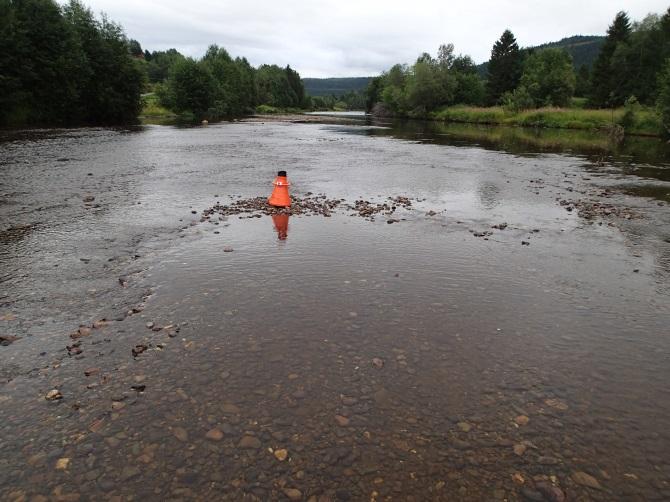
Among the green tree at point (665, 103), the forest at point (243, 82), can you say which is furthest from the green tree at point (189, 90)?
the green tree at point (665, 103)

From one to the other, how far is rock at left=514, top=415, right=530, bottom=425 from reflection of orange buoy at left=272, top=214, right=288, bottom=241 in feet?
27.9

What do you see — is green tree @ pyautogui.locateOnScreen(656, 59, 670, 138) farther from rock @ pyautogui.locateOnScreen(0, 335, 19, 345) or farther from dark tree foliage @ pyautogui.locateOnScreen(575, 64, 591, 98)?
dark tree foliage @ pyautogui.locateOnScreen(575, 64, 591, 98)

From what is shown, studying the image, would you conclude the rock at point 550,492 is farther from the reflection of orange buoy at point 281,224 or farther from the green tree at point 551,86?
the green tree at point 551,86

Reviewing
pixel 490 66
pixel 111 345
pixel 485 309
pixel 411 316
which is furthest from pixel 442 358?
pixel 490 66

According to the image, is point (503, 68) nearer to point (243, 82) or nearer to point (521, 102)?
point (521, 102)

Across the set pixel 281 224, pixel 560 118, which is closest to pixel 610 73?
pixel 560 118

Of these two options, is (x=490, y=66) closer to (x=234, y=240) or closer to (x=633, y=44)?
(x=633, y=44)

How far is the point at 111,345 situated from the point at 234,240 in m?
5.81

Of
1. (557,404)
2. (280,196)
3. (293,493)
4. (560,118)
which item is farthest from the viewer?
(560,118)

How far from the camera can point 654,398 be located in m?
6.17

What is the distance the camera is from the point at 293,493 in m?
4.49

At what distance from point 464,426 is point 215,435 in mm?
3140

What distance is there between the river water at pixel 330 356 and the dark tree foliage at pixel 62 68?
146 feet

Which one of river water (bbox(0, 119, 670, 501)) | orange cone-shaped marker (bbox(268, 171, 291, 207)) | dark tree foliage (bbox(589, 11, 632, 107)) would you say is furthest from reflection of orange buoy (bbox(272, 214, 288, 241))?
dark tree foliage (bbox(589, 11, 632, 107))
